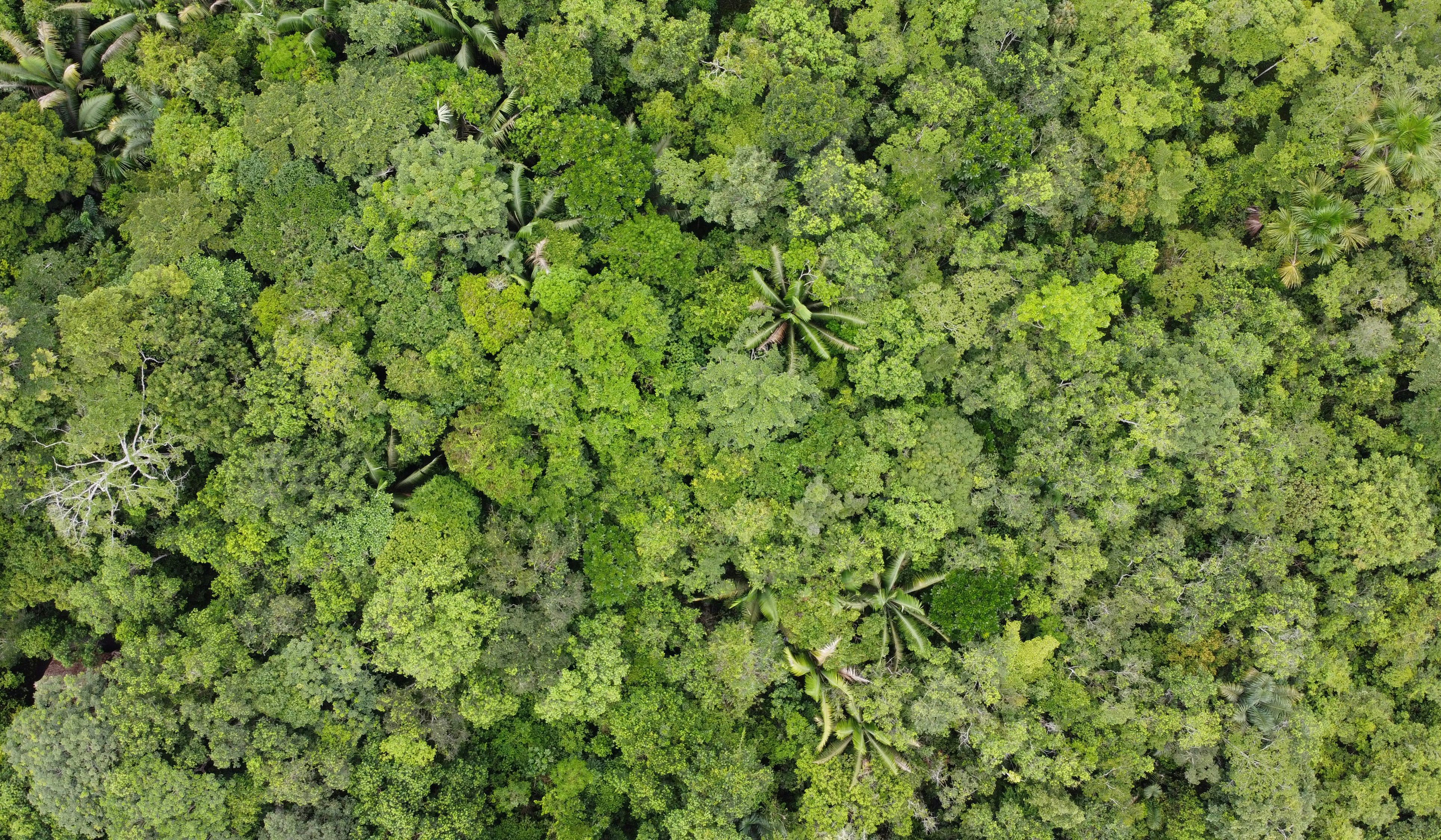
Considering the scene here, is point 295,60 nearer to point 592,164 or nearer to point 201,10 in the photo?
point 201,10

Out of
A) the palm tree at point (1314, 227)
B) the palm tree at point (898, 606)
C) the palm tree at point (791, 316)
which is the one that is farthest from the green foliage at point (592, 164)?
the palm tree at point (1314, 227)

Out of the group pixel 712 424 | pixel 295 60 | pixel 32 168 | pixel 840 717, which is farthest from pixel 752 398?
pixel 32 168

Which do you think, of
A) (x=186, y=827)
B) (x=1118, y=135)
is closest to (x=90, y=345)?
(x=186, y=827)

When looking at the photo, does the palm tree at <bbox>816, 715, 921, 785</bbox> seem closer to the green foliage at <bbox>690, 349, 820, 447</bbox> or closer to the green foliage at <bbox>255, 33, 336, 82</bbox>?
the green foliage at <bbox>690, 349, 820, 447</bbox>

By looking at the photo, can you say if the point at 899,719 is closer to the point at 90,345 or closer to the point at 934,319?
the point at 934,319

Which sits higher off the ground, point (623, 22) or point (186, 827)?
point (623, 22)

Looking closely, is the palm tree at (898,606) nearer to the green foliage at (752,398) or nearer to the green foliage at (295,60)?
the green foliage at (752,398)
